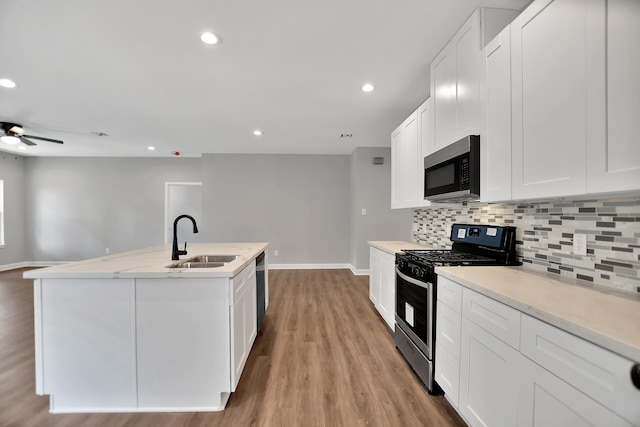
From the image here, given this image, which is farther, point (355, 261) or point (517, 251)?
point (355, 261)

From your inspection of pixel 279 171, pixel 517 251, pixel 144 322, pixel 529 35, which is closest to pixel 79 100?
Result: pixel 144 322

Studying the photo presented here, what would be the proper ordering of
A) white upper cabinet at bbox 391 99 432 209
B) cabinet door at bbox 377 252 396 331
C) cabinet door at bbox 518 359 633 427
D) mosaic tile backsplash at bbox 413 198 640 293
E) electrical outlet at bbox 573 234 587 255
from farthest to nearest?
cabinet door at bbox 377 252 396 331, white upper cabinet at bbox 391 99 432 209, electrical outlet at bbox 573 234 587 255, mosaic tile backsplash at bbox 413 198 640 293, cabinet door at bbox 518 359 633 427

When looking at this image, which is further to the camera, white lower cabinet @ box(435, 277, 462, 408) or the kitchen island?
the kitchen island

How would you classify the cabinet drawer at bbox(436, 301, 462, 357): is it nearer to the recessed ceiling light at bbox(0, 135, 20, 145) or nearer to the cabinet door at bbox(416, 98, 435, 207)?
the cabinet door at bbox(416, 98, 435, 207)

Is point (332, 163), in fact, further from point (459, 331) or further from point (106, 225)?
point (106, 225)

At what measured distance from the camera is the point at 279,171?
5770mm

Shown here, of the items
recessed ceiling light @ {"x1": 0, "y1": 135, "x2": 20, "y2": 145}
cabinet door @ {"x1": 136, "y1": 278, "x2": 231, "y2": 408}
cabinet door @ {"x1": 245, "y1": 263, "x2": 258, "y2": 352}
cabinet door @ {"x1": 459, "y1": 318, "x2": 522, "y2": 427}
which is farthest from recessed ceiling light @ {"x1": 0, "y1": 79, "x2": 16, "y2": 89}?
cabinet door @ {"x1": 459, "y1": 318, "x2": 522, "y2": 427}

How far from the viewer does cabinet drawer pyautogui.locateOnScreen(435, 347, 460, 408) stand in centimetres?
152

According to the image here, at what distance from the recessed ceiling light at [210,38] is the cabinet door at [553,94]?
1889mm

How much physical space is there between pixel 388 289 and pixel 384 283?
0.48 feet

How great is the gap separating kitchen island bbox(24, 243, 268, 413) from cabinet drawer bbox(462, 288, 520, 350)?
1370 millimetres

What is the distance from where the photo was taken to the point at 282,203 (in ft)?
19.0

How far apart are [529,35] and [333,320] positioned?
2906mm

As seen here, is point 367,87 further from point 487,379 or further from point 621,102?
point 487,379
